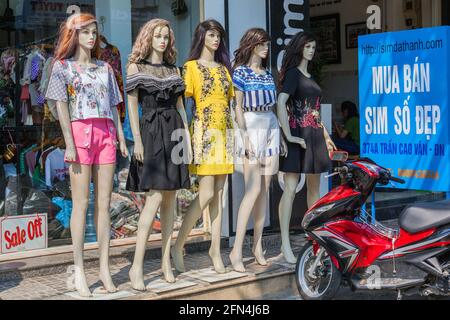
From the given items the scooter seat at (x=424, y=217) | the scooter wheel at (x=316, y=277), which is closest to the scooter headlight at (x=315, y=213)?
the scooter wheel at (x=316, y=277)

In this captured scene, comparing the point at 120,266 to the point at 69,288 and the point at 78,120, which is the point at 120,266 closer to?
the point at 69,288

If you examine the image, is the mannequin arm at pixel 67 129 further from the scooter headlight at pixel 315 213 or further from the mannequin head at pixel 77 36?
the scooter headlight at pixel 315 213

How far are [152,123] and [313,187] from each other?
1.78m

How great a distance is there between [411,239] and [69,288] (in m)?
2.53

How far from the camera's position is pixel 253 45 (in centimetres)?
516

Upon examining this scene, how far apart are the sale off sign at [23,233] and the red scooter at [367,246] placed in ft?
7.43

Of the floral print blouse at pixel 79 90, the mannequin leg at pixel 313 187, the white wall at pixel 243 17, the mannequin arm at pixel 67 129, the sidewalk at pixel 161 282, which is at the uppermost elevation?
the white wall at pixel 243 17

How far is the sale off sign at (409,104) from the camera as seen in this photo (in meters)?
5.18

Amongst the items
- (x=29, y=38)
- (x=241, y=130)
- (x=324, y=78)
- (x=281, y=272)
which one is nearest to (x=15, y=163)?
(x=29, y=38)

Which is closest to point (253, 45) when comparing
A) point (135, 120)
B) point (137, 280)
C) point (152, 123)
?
point (152, 123)

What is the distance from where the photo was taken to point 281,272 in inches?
206

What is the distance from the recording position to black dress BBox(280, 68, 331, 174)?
540 cm

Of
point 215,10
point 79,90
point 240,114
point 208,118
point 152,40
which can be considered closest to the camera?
point 79,90

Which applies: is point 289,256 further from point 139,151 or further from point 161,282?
point 139,151
